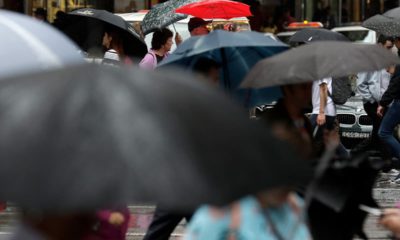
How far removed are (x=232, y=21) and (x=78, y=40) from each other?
14.0 ft

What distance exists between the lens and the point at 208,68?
6.80m

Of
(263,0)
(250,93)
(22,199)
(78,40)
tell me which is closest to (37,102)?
(22,199)

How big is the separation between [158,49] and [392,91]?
3.09 metres

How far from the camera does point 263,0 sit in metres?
29.5

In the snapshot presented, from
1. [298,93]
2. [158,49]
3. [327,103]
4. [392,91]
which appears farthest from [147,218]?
[298,93]

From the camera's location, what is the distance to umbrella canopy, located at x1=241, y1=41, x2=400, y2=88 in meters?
6.15

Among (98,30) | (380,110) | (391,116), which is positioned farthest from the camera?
(380,110)

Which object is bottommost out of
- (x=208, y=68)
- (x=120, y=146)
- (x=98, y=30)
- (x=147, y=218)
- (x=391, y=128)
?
(x=147, y=218)

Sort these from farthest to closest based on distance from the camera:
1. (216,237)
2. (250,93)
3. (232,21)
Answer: (232,21) < (250,93) < (216,237)

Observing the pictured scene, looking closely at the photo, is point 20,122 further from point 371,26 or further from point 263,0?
point 263,0

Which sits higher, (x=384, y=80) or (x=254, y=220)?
(x=254, y=220)

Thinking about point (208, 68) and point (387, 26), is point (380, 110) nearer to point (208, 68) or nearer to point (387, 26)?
point (387, 26)

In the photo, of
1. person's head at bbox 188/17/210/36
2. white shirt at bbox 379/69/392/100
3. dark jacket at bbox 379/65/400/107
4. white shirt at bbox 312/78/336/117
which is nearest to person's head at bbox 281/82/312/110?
person's head at bbox 188/17/210/36

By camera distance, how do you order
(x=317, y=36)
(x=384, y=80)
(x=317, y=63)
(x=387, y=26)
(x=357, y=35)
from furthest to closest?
1. (x=357, y=35)
2. (x=384, y=80)
3. (x=387, y=26)
4. (x=317, y=36)
5. (x=317, y=63)
